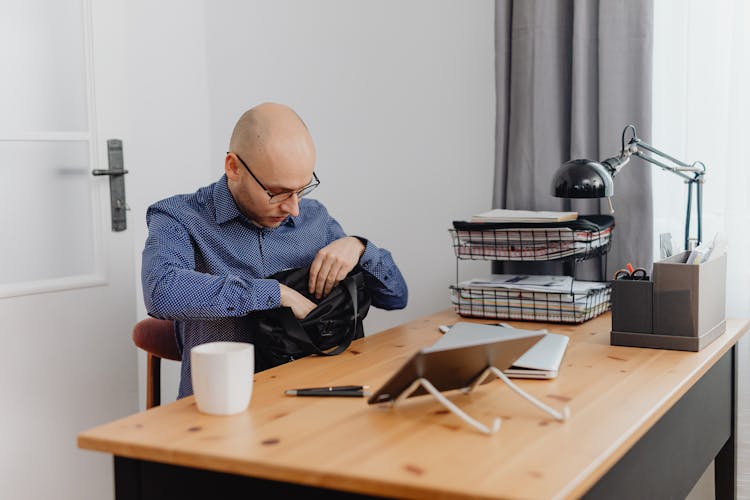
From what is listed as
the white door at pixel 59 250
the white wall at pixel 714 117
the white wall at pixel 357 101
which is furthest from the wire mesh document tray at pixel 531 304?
the white door at pixel 59 250

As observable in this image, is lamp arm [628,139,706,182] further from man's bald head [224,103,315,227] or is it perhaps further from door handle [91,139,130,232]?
door handle [91,139,130,232]

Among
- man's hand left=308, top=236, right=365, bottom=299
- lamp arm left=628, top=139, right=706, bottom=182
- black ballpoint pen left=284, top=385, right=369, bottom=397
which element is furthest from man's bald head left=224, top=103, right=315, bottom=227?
lamp arm left=628, top=139, right=706, bottom=182

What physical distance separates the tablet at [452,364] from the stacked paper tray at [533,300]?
687 mm

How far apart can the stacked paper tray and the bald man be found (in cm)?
23

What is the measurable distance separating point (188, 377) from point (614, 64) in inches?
51.2

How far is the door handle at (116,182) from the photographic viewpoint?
2.47m

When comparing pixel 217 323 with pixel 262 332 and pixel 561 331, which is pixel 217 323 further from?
pixel 561 331

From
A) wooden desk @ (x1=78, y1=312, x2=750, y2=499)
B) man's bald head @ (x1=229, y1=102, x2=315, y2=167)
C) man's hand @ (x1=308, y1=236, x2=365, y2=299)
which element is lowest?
wooden desk @ (x1=78, y1=312, x2=750, y2=499)

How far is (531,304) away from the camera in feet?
6.68

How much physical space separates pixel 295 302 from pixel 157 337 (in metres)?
0.64

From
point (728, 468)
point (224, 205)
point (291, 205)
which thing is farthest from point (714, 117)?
point (224, 205)

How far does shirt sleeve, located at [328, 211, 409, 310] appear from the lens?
1.92 metres

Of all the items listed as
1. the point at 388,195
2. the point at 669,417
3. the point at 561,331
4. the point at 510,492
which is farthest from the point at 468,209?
the point at 510,492

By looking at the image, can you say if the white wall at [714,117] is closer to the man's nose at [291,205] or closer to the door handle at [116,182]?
the man's nose at [291,205]
